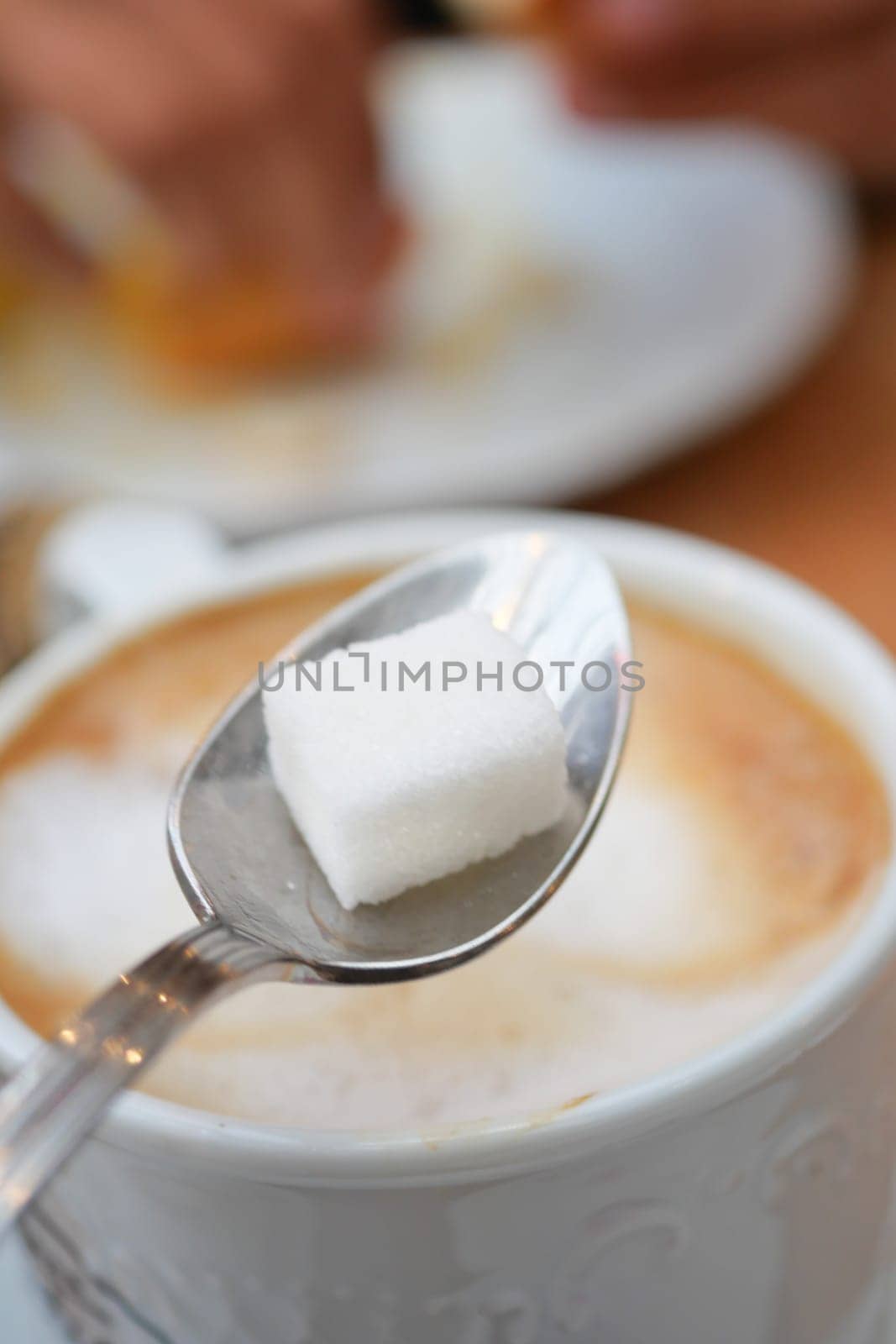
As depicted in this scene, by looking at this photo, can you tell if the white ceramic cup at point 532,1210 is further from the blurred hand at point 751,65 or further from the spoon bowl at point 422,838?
the blurred hand at point 751,65

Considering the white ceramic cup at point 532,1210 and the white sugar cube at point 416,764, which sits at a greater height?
the white sugar cube at point 416,764

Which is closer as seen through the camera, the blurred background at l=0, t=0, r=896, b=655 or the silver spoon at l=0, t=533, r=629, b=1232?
the silver spoon at l=0, t=533, r=629, b=1232

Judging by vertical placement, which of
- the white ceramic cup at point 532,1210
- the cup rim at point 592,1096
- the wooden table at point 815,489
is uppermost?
the wooden table at point 815,489

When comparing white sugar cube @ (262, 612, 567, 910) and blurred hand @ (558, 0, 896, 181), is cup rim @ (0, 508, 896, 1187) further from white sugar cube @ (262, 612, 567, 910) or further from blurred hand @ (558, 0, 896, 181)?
blurred hand @ (558, 0, 896, 181)

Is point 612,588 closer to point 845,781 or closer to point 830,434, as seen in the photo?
point 845,781

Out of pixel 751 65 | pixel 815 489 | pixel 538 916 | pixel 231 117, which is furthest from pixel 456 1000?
pixel 751 65

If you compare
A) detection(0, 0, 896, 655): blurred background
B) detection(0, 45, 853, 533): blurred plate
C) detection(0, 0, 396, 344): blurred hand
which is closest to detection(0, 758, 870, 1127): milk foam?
detection(0, 0, 896, 655): blurred background

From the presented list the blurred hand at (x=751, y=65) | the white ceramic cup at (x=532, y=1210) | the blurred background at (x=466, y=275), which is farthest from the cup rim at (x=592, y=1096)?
the blurred hand at (x=751, y=65)

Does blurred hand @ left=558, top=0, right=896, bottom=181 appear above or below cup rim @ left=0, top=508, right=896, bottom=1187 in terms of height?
above
